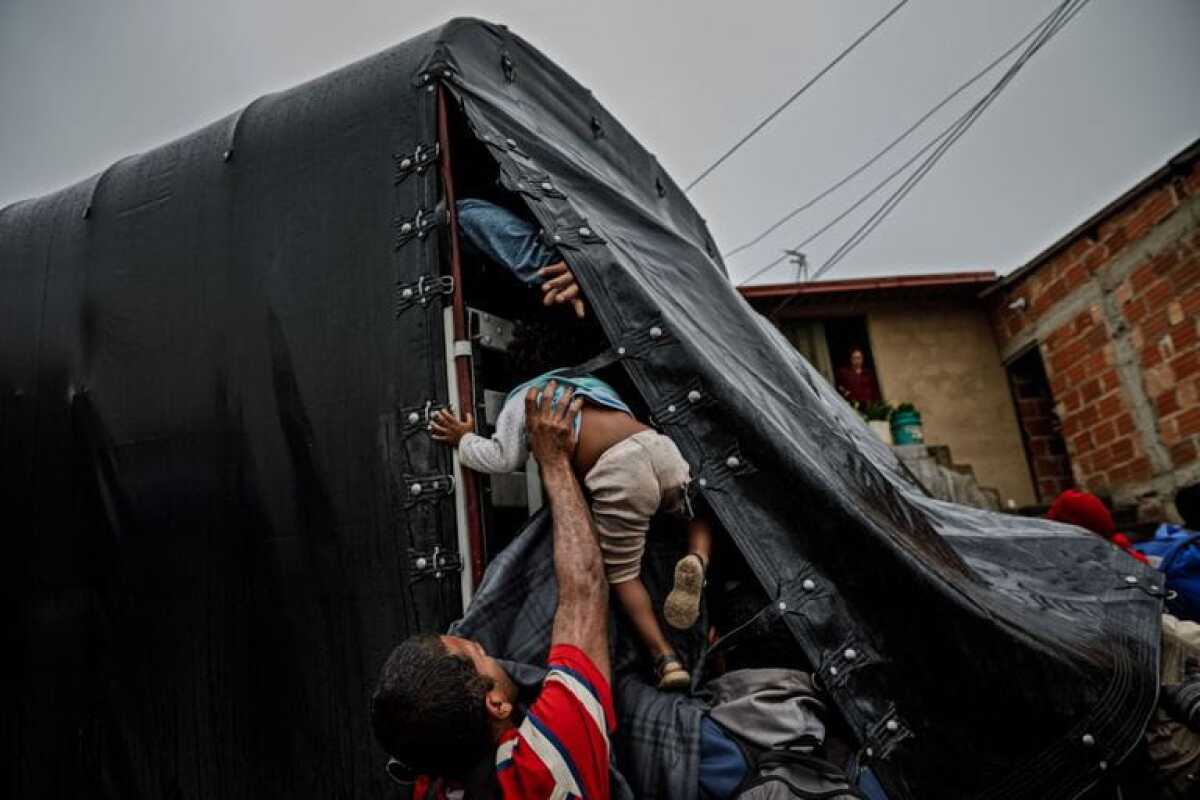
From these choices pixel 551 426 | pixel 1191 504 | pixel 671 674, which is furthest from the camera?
pixel 1191 504

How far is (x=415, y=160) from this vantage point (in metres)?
2.39

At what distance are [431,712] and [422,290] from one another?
49.1 inches

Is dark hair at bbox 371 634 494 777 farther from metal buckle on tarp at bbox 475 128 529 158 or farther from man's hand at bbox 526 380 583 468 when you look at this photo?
metal buckle on tarp at bbox 475 128 529 158

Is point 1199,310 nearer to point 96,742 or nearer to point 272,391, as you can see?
point 272,391

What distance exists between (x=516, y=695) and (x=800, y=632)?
752 millimetres

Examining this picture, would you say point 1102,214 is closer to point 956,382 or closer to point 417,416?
Result: point 956,382

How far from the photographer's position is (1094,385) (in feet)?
29.0

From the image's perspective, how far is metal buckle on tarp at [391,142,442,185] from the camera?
7.75 ft

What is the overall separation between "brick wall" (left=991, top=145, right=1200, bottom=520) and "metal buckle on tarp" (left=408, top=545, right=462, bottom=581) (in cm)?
818

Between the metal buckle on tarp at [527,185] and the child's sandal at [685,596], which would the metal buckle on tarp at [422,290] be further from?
the child's sandal at [685,596]

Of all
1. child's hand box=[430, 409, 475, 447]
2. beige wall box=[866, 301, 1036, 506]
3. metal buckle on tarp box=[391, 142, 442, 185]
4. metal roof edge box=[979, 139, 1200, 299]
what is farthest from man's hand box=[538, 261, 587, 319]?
beige wall box=[866, 301, 1036, 506]

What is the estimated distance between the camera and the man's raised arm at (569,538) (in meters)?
1.84

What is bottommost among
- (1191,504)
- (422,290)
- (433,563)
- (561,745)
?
(561,745)

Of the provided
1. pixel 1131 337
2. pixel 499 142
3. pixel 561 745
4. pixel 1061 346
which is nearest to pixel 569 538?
pixel 561 745
